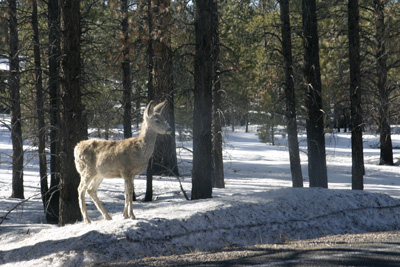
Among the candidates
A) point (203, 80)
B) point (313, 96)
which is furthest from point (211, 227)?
point (313, 96)

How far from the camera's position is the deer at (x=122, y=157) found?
8.61 metres

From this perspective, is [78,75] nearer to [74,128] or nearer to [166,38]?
[74,128]

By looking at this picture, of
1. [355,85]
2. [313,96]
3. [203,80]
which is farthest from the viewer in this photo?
[355,85]

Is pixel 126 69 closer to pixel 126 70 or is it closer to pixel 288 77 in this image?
pixel 126 70

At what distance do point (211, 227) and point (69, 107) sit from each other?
4.03 meters

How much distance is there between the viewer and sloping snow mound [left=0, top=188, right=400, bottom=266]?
292 inches

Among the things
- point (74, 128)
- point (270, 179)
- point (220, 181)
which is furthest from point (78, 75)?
point (270, 179)

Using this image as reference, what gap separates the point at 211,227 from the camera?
332 inches

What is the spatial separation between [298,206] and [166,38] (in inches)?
313

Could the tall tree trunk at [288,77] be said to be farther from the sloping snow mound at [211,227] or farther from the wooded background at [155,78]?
the sloping snow mound at [211,227]

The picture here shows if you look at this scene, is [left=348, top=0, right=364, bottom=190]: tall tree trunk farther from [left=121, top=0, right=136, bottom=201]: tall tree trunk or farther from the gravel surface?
the gravel surface

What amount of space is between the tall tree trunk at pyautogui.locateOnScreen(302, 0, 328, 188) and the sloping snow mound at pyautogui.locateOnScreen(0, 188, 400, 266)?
14.9 feet

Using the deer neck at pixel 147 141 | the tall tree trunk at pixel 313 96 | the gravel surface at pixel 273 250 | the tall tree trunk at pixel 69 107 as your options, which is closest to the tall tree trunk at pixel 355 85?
the tall tree trunk at pixel 313 96

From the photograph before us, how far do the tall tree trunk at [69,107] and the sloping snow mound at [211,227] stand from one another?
137 centimetres
